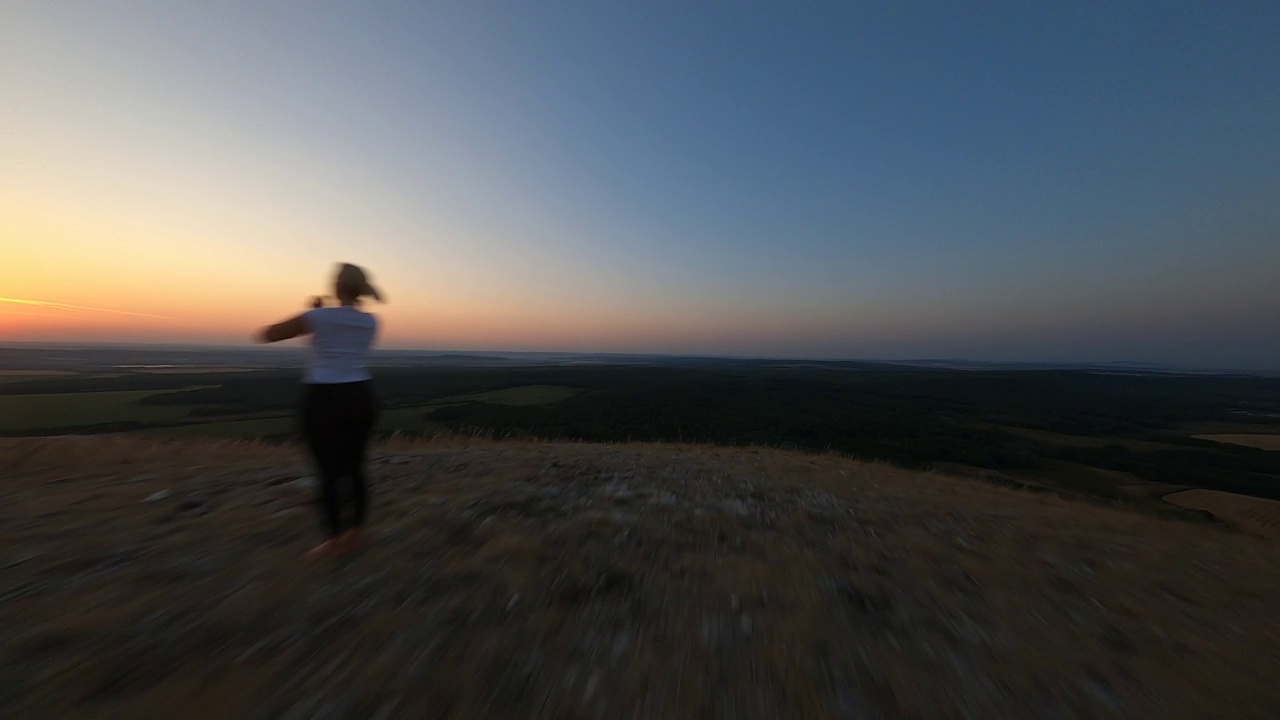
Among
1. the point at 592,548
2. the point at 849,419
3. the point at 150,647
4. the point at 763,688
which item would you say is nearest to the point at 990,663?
the point at 763,688

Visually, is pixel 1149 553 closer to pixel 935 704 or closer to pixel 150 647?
pixel 935 704

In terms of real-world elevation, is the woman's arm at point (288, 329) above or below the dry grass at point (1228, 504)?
above

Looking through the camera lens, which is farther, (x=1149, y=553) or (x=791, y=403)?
(x=791, y=403)

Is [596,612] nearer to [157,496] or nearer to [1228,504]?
[157,496]

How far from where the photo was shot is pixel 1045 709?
7.61ft

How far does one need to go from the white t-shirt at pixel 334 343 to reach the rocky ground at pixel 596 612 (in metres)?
1.40

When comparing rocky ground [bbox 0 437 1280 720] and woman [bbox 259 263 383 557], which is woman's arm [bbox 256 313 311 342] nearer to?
woman [bbox 259 263 383 557]

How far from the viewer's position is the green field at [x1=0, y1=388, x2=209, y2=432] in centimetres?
2761

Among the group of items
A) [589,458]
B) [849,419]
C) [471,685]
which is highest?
[471,685]

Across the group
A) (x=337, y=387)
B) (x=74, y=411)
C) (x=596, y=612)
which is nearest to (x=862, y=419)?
(x=596, y=612)

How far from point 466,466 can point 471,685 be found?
5619 mm

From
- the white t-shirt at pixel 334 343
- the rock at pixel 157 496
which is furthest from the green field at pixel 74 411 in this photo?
the white t-shirt at pixel 334 343

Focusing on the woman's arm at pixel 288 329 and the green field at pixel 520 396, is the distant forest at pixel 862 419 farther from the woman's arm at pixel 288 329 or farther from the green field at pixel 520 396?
the woman's arm at pixel 288 329

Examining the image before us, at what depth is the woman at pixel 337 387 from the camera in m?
3.23
